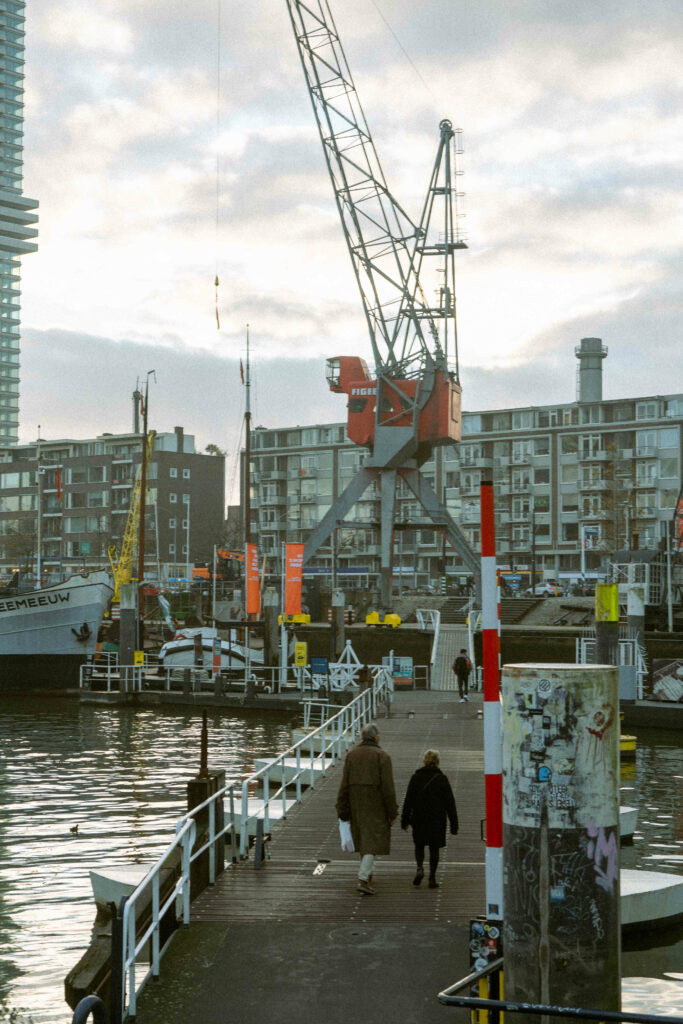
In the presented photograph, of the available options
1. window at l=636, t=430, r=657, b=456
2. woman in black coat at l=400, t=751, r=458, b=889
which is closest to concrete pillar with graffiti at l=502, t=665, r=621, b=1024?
woman in black coat at l=400, t=751, r=458, b=889

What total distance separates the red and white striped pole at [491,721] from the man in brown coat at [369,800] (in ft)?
15.9

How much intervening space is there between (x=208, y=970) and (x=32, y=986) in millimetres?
3218

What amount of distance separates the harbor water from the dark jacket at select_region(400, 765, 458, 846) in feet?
7.56

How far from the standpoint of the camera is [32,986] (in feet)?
39.3

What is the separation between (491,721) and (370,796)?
514cm

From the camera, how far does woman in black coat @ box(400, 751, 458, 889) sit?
12672 millimetres

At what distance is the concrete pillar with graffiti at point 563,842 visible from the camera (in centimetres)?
644

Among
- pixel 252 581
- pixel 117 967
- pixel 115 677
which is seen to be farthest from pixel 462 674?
pixel 117 967

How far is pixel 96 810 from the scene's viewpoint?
2294 cm

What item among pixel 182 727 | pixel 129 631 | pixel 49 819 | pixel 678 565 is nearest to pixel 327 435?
pixel 678 565

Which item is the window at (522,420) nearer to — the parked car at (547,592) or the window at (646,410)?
the window at (646,410)

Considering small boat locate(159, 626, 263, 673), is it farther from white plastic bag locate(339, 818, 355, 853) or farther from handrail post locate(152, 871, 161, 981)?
handrail post locate(152, 871, 161, 981)

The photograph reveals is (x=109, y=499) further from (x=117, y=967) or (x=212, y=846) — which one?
(x=117, y=967)

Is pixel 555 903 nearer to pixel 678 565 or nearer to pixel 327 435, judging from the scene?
pixel 678 565
